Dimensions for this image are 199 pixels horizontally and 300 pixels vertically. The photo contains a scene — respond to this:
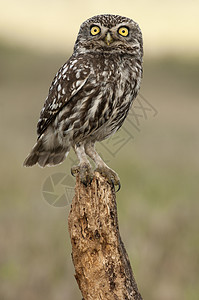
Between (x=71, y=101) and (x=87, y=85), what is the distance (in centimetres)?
21

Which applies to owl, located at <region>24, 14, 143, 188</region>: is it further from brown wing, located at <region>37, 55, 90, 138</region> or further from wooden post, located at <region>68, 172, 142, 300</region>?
wooden post, located at <region>68, 172, 142, 300</region>

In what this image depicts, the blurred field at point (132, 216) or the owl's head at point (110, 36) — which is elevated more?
the owl's head at point (110, 36)

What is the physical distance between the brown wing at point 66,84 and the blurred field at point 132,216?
1834mm

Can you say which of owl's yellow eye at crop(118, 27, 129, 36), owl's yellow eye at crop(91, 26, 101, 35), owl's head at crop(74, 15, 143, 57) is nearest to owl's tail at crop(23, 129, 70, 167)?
owl's head at crop(74, 15, 143, 57)

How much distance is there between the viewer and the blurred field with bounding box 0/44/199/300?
528 cm

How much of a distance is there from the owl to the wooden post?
74 cm

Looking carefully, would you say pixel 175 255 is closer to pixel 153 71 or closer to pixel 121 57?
pixel 121 57

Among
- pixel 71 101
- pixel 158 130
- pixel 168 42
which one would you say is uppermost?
pixel 168 42

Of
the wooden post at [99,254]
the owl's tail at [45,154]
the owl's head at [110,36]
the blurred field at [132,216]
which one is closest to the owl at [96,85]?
the owl's head at [110,36]

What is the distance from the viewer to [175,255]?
5.76 metres

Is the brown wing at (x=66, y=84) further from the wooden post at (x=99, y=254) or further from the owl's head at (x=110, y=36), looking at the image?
the wooden post at (x=99, y=254)

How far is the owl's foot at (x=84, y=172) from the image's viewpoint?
3.48 metres

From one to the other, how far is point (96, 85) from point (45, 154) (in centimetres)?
96

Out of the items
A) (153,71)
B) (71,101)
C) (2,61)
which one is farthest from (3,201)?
(2,61)
